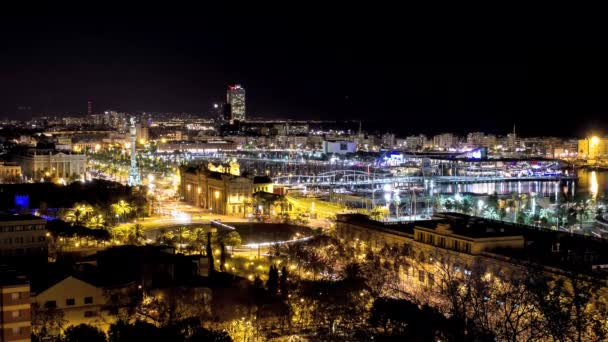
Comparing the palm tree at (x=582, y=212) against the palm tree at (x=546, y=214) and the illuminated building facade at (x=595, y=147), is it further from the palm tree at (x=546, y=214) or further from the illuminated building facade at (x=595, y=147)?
the illuminated building facade at (x=595, y=147)

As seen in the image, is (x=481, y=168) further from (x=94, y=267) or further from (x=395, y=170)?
(x=94, y=267)

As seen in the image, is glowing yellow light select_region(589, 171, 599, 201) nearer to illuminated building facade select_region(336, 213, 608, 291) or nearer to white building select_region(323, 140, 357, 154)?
illuminated building facade select_region(336, 213, 608, 291)

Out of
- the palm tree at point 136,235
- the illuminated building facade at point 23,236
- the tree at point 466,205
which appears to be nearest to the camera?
the illuminated building facade at point 23,236

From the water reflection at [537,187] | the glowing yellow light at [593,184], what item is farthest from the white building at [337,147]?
the water reflection at [537,187]

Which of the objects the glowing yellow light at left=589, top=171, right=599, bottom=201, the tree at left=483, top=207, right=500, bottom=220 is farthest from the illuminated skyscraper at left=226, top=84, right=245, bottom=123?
the tree at left=483, top=207, right=500, bottom=220

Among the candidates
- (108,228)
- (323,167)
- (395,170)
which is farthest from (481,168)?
(108,228)

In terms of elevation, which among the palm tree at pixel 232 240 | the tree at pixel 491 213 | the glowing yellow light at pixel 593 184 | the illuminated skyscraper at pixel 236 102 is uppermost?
the illuminated skyscraper at pixel 236 102

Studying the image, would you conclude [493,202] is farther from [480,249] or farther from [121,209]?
[480,249]

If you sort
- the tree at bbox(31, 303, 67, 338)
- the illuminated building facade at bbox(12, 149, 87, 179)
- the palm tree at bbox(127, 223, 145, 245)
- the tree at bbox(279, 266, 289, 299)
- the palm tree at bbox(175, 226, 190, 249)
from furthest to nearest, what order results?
the illuminated building facade at bbox(12, 149, 87, 179) → the palm tree at bbox(127, 223, 145, 245) → the palm tree at bbox(175, 226, 190, 249) → the tree at bbox(279, 266, 289, 299) → the tree at bbox(31, 303, 67, 338)
